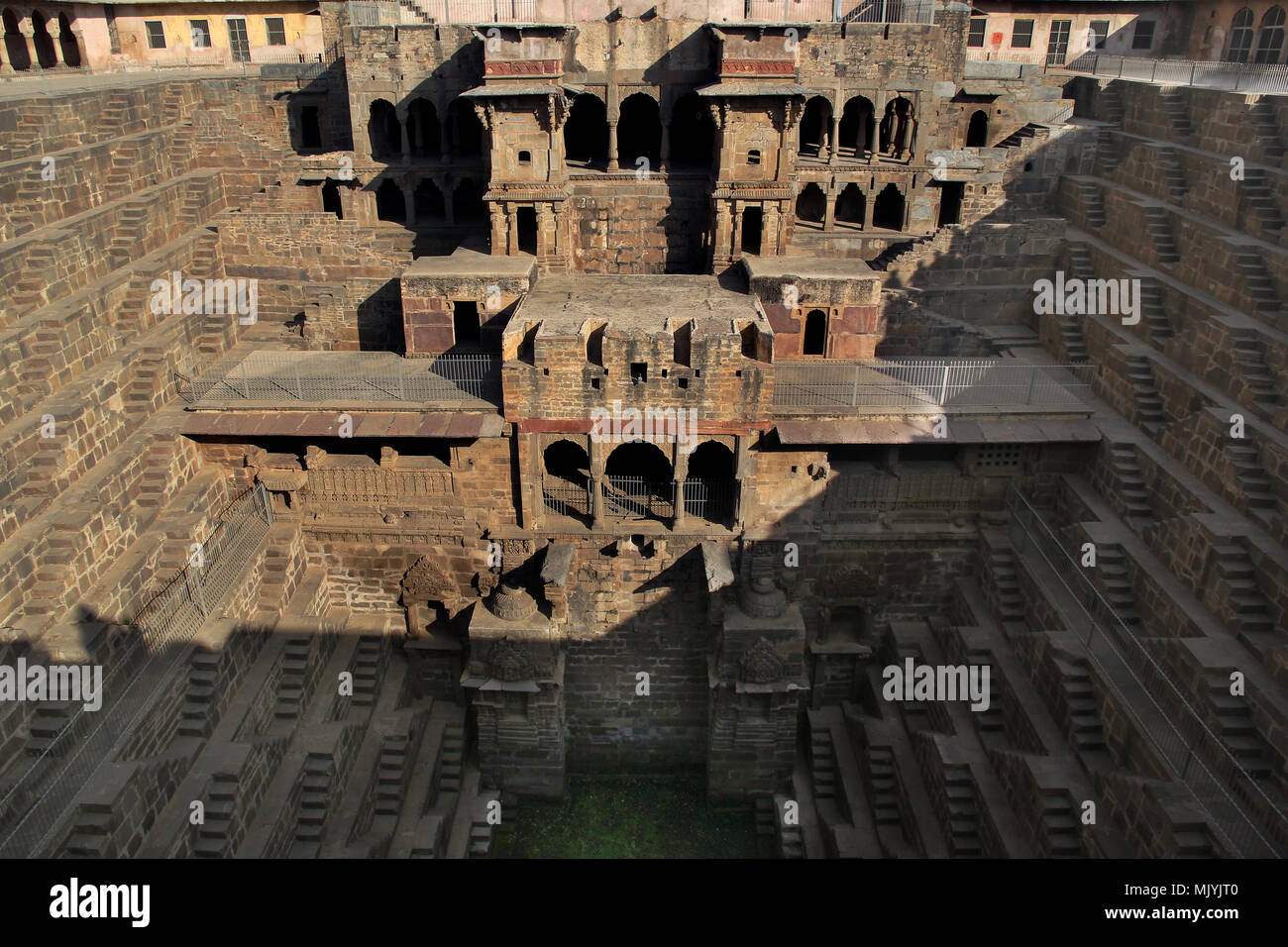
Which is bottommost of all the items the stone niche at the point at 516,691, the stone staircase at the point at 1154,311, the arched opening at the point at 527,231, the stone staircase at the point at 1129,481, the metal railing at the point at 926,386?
the stone niche at the point at 516,691

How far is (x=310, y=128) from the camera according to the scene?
3036 cm

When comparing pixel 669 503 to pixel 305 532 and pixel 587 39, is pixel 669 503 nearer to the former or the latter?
pixel 305 532

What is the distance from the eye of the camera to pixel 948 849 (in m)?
17.3

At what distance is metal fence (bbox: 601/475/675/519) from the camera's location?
21.5m

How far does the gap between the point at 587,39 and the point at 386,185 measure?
8.89 m

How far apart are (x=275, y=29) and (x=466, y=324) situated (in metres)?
18.9

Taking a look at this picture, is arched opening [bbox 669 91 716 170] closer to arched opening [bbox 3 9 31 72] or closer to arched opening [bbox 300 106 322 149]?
arched opening [bbox 300 106 322 149]

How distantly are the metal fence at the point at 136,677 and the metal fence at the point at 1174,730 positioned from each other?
1662cm

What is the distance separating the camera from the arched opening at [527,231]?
84.0 feet

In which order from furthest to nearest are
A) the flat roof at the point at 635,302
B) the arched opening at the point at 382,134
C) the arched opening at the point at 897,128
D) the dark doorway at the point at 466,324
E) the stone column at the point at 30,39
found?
the stone column at the point at 30,39
the arched opening at the point at 382,134
the arched opening at the point at 897,128
the dark doorway at the point at 466,324
the flat roof at the point at 635,302

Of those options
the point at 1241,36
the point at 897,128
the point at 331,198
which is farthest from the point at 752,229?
the point at 1241,36

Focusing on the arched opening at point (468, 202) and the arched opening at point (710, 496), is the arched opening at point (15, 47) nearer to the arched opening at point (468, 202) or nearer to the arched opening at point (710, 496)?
the arched opening at point (468, 202)

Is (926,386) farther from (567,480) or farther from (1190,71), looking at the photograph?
(1190,71)

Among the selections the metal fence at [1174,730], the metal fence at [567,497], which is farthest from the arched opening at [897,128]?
the metal fence at [567,497]
